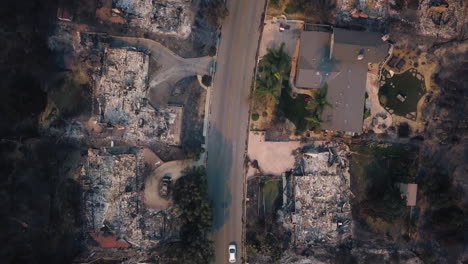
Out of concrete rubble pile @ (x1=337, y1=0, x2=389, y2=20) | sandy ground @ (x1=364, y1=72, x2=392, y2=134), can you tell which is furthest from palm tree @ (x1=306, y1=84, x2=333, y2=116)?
concrete rubble pile @ (x1=337, y1=0, x2=389, y2=20)

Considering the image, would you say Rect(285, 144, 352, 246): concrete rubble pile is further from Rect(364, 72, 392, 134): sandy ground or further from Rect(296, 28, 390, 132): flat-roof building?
Rect(364, 72, 392, 134): sandy ground

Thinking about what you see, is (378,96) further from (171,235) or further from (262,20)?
(171,235)

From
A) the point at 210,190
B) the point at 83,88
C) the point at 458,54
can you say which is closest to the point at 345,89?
the point at 458,54

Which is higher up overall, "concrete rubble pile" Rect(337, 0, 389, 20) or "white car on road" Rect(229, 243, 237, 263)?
"concrete rubble pile" Rect(337, 0, 389, 20)

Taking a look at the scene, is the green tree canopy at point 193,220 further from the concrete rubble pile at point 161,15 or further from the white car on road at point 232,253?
the concrete rubble pile at point 161,15

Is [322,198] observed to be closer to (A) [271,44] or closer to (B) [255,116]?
(B) [255,116]

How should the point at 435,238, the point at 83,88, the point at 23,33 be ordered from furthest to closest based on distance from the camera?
the point at 435,238 < the point at 83,88 < the point at 23,33
